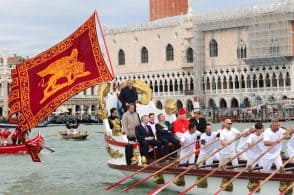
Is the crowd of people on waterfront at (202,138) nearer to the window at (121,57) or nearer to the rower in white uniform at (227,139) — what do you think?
the rower in white uniform at (227,139)

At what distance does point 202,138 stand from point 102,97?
3190mm

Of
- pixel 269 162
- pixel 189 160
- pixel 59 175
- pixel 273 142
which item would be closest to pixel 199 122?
pixel 189 160

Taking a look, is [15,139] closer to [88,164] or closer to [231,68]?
[88,164]

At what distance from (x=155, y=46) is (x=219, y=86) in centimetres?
688

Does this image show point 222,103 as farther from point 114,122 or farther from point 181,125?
point 181,125

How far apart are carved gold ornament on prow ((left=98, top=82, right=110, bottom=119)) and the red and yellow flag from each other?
1.84m

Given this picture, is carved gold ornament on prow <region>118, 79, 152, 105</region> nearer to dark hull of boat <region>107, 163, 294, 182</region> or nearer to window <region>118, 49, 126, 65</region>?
dark hull of boat <region>107, 163, 294, 182</region>

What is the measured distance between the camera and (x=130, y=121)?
14.7 m

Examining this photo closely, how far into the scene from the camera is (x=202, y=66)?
62.8 m

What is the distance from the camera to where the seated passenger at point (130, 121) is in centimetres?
1470

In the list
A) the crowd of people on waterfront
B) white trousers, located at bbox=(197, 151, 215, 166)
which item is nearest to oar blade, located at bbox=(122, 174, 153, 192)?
the crowd of people on waterfront

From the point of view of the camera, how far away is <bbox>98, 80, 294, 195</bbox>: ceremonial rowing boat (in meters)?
11.6

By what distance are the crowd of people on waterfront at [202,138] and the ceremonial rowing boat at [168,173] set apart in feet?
0.65

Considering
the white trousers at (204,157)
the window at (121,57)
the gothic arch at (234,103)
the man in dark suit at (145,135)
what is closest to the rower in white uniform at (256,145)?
the white trousers at (204,157)
